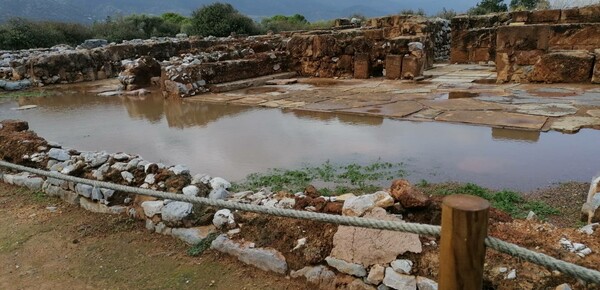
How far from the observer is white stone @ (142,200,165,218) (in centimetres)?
353

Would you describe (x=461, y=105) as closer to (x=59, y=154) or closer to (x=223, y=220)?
(x=223, y=220)

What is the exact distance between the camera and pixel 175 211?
3.39 m

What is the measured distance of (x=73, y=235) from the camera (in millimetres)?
3521

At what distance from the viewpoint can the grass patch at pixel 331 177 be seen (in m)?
4.04

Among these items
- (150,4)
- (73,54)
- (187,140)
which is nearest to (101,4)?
(150,4)

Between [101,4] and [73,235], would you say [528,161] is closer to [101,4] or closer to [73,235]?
→ [73,235]

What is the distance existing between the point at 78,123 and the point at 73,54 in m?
7.20

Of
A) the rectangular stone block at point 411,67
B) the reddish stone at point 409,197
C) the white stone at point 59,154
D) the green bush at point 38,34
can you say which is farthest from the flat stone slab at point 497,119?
the green bush at point 38,34

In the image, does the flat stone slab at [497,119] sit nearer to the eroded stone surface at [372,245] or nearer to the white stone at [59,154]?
the eroded stone surface at [372,245]

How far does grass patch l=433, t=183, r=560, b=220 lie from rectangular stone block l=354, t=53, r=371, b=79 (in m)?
7.46

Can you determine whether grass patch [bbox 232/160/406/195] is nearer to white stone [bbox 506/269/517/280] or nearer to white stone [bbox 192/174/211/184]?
white stone [bbox 192/174/211/184]

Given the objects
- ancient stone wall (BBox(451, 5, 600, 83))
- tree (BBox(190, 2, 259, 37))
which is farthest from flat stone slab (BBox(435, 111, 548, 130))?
tree (BBox(190, 2, 259, 37))

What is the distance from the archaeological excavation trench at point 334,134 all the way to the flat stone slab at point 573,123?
0.12ft

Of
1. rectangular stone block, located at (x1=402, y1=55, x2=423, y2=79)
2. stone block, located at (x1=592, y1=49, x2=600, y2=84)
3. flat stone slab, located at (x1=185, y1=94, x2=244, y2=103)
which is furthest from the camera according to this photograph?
rectangular stone block, located at (x1=402, y1=55, x2=423, y2=79)
